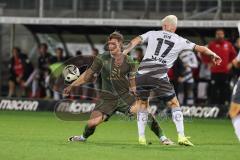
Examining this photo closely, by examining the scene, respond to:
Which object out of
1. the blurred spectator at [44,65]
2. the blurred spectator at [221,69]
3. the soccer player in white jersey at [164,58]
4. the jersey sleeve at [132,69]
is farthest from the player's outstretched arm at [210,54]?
the blurred spectator at [44,65]

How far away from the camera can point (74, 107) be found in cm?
2333

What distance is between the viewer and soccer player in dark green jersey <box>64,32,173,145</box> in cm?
1384

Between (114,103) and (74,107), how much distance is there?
9.49 metres

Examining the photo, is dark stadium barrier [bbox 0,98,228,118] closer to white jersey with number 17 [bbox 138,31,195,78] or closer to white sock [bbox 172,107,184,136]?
white jersey with number 17 [bbox 138,31,195,78]

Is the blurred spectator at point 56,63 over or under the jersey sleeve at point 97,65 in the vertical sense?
under

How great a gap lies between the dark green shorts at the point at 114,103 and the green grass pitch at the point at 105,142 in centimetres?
60

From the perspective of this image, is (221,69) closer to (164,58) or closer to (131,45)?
(164,58)

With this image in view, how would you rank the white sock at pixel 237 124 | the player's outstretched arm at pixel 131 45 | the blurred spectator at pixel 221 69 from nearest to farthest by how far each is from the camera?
the white sock at pixel 237 124 → the player's outstretched arm at pixel 131 45 → the blurred spectator at pixel 221 69

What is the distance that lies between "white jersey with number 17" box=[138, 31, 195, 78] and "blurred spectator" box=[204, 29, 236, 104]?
7.16 meters

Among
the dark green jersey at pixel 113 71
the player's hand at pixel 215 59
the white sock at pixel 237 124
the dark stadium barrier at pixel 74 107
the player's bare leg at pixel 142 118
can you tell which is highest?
the player's hand at pixel 215 59

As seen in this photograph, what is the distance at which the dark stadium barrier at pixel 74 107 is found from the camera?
22875mm

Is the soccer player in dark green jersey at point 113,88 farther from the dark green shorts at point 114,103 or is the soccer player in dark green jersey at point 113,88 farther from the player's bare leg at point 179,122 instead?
the player's bare leg at point 179,122

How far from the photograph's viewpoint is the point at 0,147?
40.5ft

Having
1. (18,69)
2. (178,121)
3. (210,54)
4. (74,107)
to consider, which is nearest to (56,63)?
(18,69)
